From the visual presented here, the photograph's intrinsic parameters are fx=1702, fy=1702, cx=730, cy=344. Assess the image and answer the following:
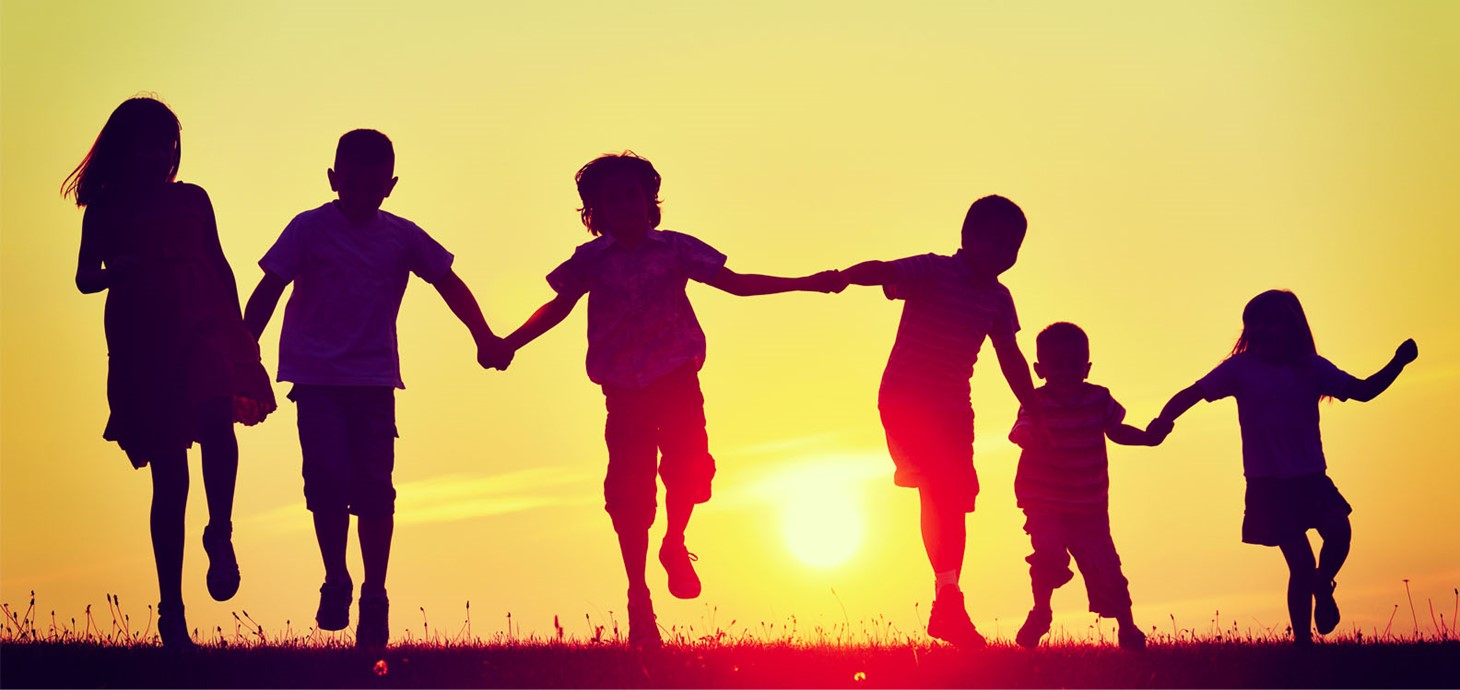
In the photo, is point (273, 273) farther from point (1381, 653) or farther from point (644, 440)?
point (1381, 653)

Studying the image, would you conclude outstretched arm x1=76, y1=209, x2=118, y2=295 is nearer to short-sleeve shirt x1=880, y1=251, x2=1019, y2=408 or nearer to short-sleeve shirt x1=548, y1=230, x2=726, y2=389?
short-sleeve shirt x1=548, y1=230, x2=726, y2=389

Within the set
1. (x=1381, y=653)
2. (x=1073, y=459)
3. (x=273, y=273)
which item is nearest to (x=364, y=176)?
(x=273, y=273)

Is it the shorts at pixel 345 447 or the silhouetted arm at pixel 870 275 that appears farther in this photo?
the silhouetted arm at pixel 870 275

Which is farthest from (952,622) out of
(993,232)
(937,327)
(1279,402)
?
(1279,402)

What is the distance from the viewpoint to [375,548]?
10695 millimetres

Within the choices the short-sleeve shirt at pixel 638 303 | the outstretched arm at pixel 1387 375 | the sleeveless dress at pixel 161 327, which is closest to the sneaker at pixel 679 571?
the short-sleeve shirt at pixel 638 303

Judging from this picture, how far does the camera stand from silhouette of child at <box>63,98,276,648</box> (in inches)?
404

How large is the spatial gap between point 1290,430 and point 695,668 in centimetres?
542

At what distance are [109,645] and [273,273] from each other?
255 centimetres

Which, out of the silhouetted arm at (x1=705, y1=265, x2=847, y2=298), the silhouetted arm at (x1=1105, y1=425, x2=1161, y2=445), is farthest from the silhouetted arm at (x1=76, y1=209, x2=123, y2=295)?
the silhouetted arm at (x1=1105, y1=425, x2=1161, y2=445)

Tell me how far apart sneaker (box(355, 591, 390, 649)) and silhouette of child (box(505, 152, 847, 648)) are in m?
1.52

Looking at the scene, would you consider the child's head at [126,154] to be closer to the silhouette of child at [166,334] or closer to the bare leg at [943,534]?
the silhouette of child at [166,334]

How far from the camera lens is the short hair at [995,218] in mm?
11461

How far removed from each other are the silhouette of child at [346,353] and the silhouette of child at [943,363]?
316 cm
